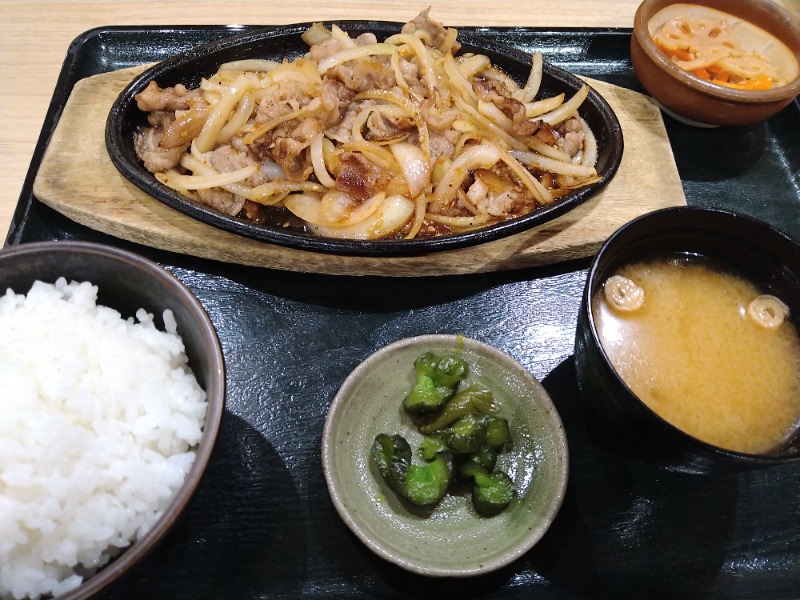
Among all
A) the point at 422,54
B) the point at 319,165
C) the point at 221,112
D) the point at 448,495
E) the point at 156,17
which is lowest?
the point at 448,495

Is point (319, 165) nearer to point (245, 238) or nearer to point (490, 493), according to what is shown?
point (245, 238)

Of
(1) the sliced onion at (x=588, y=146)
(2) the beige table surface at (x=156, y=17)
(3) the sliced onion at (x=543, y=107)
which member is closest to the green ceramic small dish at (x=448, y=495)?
(1) the sliced onion at (x=588, y=146)

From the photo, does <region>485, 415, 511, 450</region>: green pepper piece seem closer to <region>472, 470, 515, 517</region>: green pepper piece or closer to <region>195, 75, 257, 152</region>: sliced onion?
<region>472, 470, 515, 517</region>: green pepper piece

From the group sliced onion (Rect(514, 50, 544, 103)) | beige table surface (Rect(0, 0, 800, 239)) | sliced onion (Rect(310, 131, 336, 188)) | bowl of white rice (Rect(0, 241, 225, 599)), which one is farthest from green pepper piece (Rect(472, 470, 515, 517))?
beige table surface (Rect(0, 0, 800, 239))

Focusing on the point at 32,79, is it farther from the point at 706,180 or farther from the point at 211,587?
the point at 706,180

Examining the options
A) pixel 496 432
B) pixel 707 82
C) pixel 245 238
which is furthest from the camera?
pixel 707 82

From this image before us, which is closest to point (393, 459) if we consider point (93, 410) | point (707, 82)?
point (93, 410)
